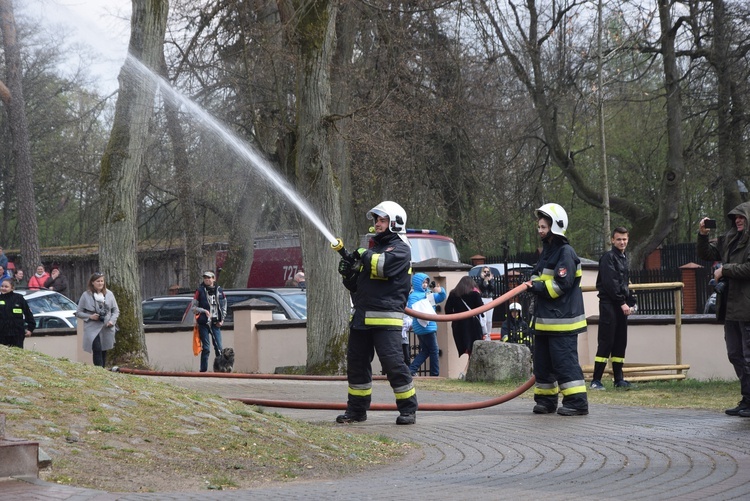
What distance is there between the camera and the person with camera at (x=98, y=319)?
1572cm

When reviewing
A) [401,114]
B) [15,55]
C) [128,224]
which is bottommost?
[128,224]

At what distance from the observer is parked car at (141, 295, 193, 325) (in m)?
22.4

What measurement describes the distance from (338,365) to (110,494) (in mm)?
10952

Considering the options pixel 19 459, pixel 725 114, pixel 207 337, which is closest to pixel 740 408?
pixel 19 459

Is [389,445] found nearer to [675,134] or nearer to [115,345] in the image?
[115,345]

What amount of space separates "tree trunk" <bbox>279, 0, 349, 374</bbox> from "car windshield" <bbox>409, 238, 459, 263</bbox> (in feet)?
22.2

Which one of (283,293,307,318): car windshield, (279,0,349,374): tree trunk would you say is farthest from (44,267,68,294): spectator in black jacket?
(279,0,349,374): tree trunk

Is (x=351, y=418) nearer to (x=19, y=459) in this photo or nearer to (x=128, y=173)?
(x=19, y=459)

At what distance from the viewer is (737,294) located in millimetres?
9461

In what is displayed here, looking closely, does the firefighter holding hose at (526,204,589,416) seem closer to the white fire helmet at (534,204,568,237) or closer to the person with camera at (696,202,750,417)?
the white fire helmet at (534,204,568,237)

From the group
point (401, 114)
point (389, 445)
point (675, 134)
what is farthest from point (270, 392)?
point (675, 134)

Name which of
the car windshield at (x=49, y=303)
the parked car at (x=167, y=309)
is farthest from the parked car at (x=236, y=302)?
the car windshield at (x=49, y=303)

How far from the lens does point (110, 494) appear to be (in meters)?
5.59

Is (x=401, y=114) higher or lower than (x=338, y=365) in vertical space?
higher
